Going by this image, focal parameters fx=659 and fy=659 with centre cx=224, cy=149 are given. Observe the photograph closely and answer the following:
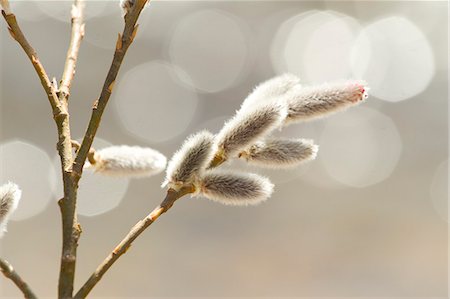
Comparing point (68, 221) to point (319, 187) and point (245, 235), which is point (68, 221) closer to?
point (245, 235)

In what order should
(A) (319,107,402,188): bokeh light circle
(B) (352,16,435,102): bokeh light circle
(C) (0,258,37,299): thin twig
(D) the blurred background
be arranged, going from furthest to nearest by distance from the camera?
(B) (352,16,435,102): bokeh light circle, (A) (319,107,402,188): bokeh light circle, (D) the blurred background, (C) (0,258,37,299): thin twig

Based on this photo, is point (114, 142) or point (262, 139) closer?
point (262, 139)

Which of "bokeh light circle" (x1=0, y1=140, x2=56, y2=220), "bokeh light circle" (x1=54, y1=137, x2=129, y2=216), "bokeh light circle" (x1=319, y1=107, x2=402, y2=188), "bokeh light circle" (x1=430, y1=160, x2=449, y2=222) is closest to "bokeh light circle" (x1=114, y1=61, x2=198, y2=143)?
"bokeh light circle" (x1=54, y1=137, x2=129, y2=216)

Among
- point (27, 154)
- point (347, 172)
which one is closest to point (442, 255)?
point (347, 172)

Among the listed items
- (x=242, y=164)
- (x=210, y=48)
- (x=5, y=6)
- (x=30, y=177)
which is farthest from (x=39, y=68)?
(x=210, y=48)

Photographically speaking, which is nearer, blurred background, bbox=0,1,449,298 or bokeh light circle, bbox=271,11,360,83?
blurred background, bbox=0,1,449,298

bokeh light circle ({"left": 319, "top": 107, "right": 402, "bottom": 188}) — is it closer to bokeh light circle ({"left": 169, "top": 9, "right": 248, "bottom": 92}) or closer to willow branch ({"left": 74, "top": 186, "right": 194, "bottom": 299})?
bokeh light circle ({"left": 169, "top": 9, "right": 248, "bottom": 92})
